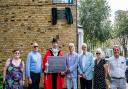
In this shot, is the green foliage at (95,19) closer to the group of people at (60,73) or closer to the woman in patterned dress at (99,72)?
the group of people at (60,73)

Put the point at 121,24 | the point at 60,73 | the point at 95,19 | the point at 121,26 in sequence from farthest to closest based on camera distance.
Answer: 1. the point at 121,26
2. the point at 121,24
3. the point at 95,19
4. the point at 60,73

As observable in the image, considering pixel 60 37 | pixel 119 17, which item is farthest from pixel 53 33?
pixel 119 17

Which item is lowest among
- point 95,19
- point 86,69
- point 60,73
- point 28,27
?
point 60,73

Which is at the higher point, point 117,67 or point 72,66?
point 117,67

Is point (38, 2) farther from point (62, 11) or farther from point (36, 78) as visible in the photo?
point (36, 78)

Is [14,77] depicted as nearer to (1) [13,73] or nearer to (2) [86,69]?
(1) [13,73]

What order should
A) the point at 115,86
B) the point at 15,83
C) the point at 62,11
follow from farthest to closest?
1. the point at 62,11
2. the point at 15,83
3. the point at 115,86

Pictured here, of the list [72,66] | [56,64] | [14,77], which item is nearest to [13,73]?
[14,77]

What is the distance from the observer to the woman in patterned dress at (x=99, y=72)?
36.8 ft

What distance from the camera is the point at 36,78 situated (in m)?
12.1

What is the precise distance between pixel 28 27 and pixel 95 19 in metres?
28.7

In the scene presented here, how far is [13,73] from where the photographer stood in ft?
36.1

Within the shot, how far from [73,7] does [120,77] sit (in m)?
5.16

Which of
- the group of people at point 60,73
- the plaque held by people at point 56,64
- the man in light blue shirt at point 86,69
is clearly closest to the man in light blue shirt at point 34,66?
the group of people at point 60,73
